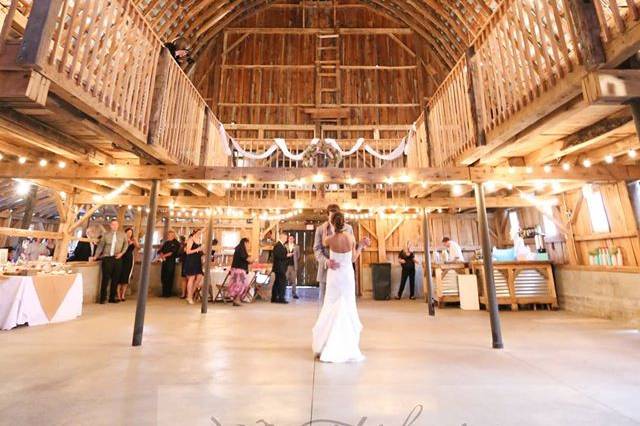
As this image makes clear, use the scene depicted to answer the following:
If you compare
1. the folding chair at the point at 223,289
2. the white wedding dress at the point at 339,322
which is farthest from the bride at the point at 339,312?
the folding chair at the point at 223,289

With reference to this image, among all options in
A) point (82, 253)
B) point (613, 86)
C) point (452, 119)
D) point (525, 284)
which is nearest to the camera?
point (613, 86)

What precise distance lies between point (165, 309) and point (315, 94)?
939cm

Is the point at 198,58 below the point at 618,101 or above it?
above

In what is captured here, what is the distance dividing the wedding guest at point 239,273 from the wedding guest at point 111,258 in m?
2.92

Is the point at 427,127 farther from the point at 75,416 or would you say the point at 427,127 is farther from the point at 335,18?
the point at 335,18

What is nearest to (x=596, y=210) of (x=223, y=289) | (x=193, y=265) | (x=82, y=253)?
(x=223, y=289)

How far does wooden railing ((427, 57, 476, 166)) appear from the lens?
4594mm

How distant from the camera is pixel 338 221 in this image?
3.41 meters

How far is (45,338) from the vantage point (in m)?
3.98

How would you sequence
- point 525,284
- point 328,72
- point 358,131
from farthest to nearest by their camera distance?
point 328,72, point 358,131, point 525,284

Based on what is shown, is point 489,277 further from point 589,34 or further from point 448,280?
point 448,280

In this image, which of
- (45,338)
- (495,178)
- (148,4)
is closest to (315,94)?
(148,4)

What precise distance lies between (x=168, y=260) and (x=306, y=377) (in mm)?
7529

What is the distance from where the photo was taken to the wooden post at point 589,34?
2.45m
